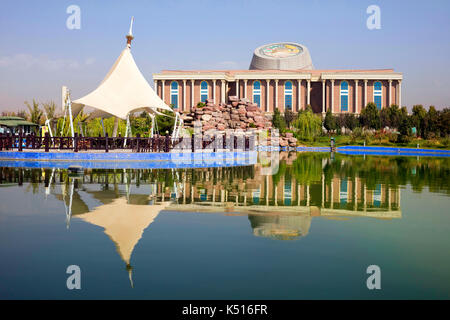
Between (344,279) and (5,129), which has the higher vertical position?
(5,129)

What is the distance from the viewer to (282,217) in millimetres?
7043

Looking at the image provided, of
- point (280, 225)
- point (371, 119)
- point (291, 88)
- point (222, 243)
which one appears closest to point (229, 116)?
point (371, 119)

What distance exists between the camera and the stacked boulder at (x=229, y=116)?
151 ft

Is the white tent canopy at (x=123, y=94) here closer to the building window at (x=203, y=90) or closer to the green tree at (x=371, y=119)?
the green tree at (x=371, y=119)

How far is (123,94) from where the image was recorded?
77.0 ft

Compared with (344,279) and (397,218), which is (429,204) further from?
(344,279)

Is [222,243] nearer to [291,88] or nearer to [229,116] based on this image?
[229,116]

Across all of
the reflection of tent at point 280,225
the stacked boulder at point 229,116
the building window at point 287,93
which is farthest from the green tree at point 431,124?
the reflection of tent at point 280,225

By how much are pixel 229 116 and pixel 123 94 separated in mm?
25055

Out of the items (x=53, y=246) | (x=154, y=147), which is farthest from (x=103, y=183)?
(x=154, y=147)

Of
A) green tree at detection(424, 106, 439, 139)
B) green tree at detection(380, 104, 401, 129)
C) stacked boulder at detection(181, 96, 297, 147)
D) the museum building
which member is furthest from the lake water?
the museum building

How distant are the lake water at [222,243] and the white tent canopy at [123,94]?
12356 millimetres
